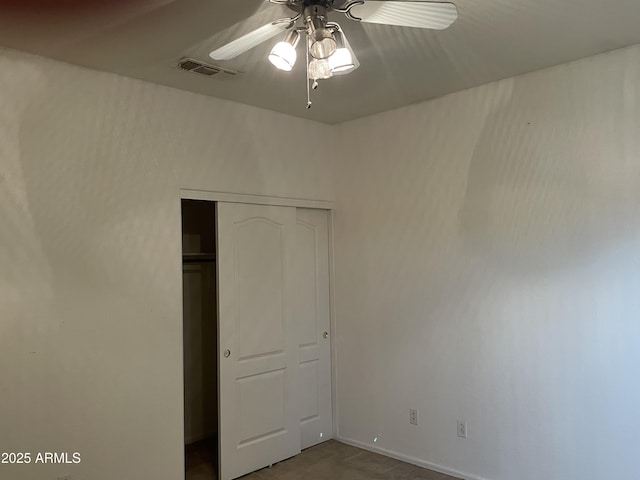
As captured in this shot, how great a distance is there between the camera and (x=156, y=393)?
324 cm

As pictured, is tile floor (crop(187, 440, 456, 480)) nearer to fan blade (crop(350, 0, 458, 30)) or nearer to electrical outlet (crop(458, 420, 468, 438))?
electrical outlet (crop(458, 420, 468, 438))

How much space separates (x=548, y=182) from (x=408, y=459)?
7.82 ft

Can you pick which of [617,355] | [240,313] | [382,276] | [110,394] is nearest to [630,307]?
[617,355]

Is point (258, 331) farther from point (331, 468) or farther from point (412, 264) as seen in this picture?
point (412, 264)

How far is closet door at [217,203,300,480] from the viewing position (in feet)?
12.1

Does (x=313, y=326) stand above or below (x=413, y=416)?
above

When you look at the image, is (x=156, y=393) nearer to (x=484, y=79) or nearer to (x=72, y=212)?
(x=72, y=212)

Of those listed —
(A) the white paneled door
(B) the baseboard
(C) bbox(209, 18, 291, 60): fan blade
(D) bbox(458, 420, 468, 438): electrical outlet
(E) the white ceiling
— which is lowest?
(B) the baseboard

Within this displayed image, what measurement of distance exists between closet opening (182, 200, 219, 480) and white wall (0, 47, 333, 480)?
4.02 ft

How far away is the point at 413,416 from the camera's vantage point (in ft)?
12.8

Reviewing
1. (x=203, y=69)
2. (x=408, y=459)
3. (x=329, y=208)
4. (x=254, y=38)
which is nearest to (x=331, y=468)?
(x=408, y=459)

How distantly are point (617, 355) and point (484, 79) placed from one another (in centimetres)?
200

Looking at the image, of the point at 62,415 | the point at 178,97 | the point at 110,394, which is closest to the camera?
the point at 62,415

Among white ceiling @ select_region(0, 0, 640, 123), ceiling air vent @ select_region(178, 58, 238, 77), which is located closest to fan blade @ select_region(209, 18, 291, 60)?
white ceiling @ select_region(0, 0, 640, 123)
